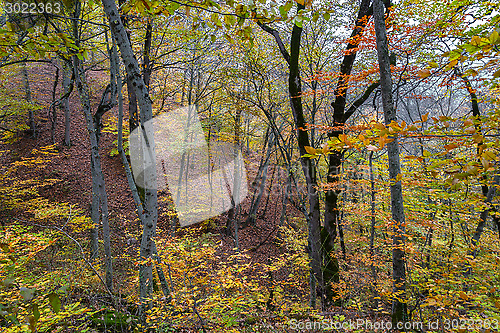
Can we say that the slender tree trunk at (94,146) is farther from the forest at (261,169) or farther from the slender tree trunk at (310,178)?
the slender tree trunk at (310,178)

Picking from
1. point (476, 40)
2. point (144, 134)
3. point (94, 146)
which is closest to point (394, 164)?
point (476, 40)

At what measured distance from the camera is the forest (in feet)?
7.64

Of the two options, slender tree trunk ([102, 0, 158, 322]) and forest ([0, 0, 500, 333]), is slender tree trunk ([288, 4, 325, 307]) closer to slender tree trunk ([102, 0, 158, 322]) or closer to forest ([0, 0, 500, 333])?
forest ([0, 0, 500, 333])

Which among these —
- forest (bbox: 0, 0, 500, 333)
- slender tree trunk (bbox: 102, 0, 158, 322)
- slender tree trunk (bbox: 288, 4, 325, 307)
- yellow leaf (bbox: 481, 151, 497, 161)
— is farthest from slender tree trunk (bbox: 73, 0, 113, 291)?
yellow leaf (bbox: 481, 151, 497, 161)

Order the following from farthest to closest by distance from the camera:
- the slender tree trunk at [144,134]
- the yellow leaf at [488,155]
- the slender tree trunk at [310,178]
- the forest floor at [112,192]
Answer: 1. the forest floor at [112,192]
2. the slender tree trunk at [310,178]
3. the slender tree trunk at [144,134]
4. the yellow leaf at [488,155]

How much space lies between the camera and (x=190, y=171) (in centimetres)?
1514

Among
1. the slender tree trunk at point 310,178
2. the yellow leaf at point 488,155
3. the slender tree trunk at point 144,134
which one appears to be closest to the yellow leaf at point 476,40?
the yellow leaf at point 488,155

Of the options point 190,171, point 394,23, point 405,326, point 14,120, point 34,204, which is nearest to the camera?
point 405,326

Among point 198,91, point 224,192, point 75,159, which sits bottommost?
point 224,192

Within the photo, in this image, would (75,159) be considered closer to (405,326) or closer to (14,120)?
(14,120)

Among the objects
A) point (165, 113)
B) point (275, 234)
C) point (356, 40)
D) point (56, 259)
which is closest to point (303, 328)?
point (356, 40)

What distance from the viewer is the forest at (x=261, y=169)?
2330 millimetres

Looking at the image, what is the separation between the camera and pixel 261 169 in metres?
12.3

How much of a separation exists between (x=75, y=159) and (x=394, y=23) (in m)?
15.4
